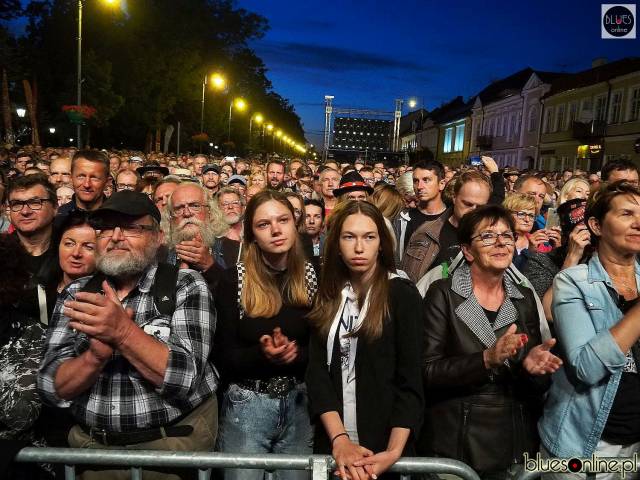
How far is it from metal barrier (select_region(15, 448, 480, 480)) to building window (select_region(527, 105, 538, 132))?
54219 millimetres

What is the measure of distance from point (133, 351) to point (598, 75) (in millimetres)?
44094

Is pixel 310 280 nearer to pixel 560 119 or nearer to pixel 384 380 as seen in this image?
pixel 384 380

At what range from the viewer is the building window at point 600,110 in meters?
38.0

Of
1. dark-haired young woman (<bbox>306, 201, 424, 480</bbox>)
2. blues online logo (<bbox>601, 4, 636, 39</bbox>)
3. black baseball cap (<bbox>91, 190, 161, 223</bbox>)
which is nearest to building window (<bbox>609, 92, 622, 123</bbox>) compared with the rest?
blues online logo (<bbox>601, 4, 636, 39</bbox>)

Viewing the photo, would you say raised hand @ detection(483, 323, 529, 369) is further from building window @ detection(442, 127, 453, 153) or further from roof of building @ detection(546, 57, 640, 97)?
building window @ detection(442, 127, 453, 153)

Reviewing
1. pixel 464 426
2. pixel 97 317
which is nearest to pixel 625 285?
pixel 464 426

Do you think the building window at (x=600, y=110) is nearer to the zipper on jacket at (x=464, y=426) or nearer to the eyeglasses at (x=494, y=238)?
the eyeglasses at (x=494, y=238)

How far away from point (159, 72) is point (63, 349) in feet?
142

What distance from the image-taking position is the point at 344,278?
Result: 3000mm

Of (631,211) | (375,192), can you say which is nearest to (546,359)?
(631,211)

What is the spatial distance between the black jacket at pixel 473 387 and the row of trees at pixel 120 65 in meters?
33.5

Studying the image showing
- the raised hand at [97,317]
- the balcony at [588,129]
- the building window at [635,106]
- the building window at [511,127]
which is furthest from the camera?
the building window at [511,127]

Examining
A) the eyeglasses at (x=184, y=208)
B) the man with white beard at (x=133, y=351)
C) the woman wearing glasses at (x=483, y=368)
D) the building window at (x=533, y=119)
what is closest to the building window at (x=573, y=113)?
the building window at (x=533, y=119)

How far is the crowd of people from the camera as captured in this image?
8.13 feet
